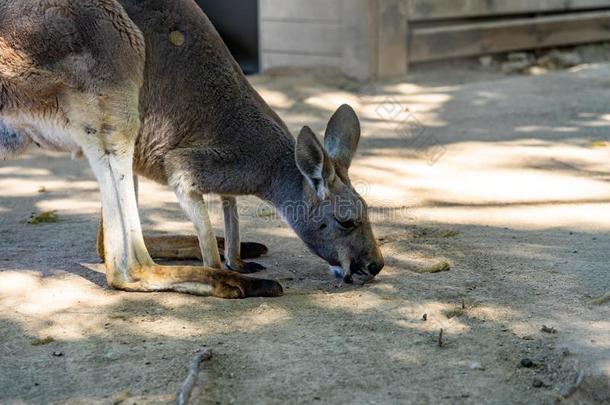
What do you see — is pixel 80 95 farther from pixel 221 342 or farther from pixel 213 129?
pixel 221 342

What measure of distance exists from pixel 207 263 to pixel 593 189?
2473mm

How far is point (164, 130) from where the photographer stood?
429 centimetres

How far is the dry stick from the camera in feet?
10.2

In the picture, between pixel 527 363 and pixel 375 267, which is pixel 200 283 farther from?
pixel 527 363

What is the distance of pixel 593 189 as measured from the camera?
18.7ft

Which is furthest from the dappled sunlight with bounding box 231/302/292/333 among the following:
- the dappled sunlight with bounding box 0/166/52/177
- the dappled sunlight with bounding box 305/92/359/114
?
the dappled sunlight with bounding box 305/92/359/114

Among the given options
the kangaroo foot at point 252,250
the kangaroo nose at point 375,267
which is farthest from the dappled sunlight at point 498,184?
the kangaroo nose at point 375,267

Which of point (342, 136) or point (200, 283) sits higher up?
point (342, 136)

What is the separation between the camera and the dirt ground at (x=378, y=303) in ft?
10.7

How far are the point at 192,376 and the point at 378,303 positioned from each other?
101 centimetres

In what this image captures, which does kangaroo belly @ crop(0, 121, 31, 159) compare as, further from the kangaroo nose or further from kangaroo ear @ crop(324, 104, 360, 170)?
the kangaroo nose

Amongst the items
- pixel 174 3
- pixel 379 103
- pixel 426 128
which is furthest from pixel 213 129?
pixel 379 103

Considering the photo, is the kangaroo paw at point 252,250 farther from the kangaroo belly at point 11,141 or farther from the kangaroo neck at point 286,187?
the kangaroo belly at point 11,141

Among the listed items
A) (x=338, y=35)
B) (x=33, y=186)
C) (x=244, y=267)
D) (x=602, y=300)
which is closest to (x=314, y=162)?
(x=244, y=267)
